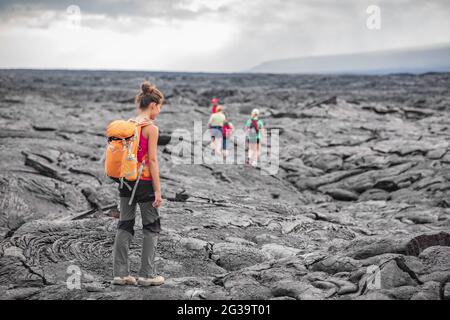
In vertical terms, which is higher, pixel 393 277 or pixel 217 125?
pixel 217 125

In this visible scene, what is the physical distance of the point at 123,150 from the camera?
5820 mm

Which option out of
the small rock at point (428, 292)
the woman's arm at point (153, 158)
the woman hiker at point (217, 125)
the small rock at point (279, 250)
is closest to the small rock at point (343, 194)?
the woman hiker at point (217, 125)

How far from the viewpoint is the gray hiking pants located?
614 centimetres

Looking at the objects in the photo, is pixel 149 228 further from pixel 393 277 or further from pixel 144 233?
pixel 393 277

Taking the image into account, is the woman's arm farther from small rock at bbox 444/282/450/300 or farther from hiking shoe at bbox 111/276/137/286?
small rock at bbox 444/282/450/300

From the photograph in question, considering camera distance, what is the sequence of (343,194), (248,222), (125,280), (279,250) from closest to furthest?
(125,280) → (279,250) → (248,222) → (343,194)

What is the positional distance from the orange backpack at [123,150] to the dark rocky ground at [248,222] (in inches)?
58.4

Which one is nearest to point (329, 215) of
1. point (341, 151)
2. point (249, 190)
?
point (249, 190)

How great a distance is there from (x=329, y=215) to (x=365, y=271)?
24.5 ft

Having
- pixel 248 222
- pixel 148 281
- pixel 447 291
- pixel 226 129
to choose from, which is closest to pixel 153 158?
pixel 148 281

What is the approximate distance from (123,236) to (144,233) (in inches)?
10.7

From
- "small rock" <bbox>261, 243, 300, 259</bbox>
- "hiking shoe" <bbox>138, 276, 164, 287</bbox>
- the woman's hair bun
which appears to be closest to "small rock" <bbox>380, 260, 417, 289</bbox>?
"small rock" <bbox>261, 243, 300, 259</bbox>

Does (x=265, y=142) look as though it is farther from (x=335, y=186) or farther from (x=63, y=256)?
(x=63, y=256)
